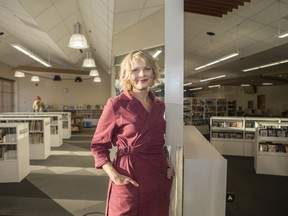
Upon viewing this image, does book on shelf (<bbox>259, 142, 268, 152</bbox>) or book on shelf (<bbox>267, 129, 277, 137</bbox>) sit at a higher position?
book on shelf (<bbox>267, 129, 277, 137</bbox>)

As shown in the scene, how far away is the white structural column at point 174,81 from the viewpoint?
1.99m

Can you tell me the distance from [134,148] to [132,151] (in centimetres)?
2

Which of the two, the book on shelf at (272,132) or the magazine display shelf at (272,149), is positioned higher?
the book on shelf at (272,132)

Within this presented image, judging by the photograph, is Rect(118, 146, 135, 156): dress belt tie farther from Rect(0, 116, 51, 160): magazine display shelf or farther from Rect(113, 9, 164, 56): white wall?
Rect(0, 116, 51, 160): magazine display shelf

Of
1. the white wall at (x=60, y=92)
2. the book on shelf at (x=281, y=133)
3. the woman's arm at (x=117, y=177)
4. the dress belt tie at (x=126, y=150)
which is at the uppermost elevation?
the white wall at (x=60, y=92)

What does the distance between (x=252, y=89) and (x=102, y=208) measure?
1965 cm

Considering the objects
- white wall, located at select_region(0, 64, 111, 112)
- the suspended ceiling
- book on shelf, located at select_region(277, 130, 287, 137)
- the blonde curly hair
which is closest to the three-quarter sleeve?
the blonde curly hair

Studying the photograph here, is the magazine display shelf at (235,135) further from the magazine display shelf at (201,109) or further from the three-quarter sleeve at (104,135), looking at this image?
the three-quarter sleeve at (104,135)

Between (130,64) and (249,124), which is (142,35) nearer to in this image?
(130,64)

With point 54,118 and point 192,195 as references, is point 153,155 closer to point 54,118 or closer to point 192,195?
point 192,195

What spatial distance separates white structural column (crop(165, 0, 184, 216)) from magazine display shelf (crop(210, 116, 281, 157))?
5.71 m

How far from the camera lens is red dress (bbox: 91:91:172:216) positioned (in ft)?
4.25

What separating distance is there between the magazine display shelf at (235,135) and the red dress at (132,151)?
6.44 metres

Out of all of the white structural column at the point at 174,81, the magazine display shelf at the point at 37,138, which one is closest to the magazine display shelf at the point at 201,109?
the magazine display shelf at the point at 37,138
